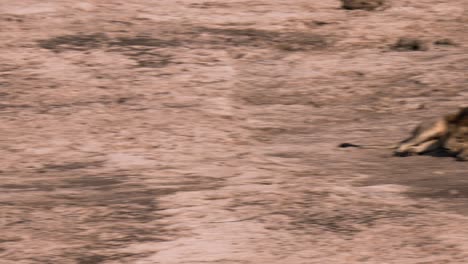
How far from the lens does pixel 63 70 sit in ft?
27.0

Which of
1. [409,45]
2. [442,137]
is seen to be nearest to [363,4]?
[409,45]

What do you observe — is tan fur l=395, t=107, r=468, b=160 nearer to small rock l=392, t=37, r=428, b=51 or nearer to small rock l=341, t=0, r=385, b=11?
small rock l=392, t=37, r=428, b=51

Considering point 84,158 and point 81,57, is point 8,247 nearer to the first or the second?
point 84,158

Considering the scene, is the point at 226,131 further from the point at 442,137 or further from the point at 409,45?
the point at 409,45

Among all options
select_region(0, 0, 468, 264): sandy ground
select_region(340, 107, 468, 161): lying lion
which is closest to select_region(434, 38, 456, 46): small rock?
select_region(0, 0, 468, 264): sandy ground

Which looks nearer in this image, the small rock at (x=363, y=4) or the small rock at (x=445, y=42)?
the small rock at (x=445, y=42)

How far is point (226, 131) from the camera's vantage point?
700 cm

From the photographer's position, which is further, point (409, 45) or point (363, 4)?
point (363, 4)

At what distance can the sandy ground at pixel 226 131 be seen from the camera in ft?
15.3

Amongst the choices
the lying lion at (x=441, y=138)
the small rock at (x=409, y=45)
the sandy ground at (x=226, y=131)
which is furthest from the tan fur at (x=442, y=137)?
the small rock at (x=409, y=45)

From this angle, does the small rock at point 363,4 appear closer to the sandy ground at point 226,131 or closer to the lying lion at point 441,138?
the sandy ground at point 226,131

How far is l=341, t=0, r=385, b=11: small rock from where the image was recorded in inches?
387

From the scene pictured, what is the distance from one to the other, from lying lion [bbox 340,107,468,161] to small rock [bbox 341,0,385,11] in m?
3.22

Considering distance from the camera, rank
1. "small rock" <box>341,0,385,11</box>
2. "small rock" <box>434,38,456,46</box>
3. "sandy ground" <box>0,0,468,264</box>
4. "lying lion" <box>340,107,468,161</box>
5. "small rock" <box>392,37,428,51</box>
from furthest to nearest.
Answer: "small rock" <box>341,0,385,11</box>, "small rock" <box>434,38,456,46</box>, "small rock" <box>392,37,428,51</box>, "lying lion" <box>340,107,468,161</box>, "sandy ground" <box>0,0,468,264</box>
